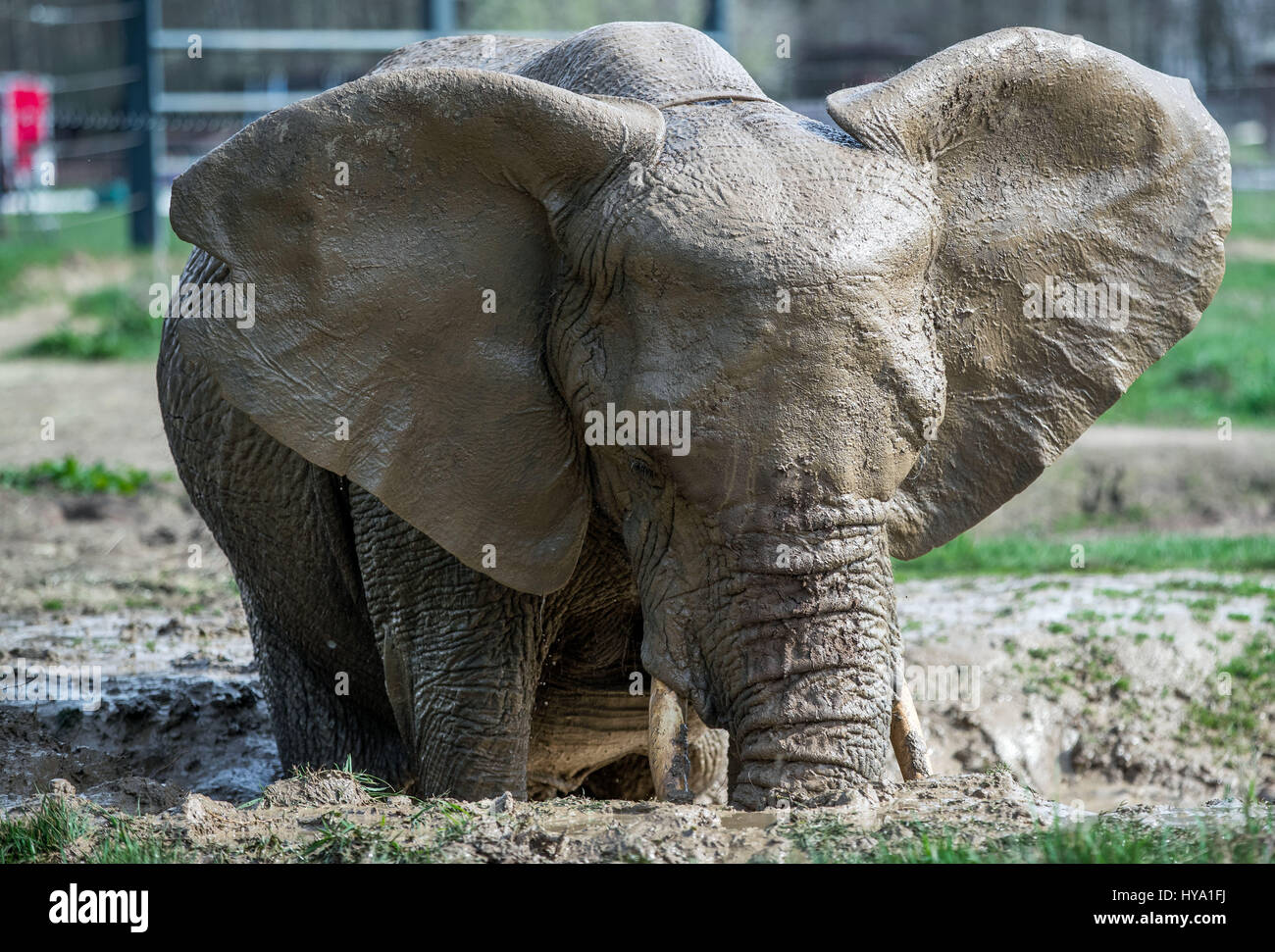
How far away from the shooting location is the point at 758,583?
365cm

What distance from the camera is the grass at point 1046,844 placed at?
3.28 meters

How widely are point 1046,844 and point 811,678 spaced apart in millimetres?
596

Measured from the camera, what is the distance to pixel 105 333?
13.5m

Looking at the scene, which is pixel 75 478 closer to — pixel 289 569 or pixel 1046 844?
pixel 289 569

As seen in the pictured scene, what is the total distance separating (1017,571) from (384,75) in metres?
5.39

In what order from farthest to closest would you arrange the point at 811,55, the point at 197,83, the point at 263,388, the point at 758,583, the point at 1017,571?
the point at 811,55
the point at 197,83
the point at 1017,571
the point at 263,388
the point at 758,583

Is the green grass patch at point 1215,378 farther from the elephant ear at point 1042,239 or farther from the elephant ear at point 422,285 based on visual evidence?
the elephant ear at point 422,285

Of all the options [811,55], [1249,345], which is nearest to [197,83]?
[811,55]

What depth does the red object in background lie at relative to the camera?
60.8 ft

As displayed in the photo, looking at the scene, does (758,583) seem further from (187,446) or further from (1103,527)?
(1103,527)

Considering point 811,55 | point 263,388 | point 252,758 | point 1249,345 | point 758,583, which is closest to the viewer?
point 758,583

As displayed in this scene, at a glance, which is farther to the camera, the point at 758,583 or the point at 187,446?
the point at 187,446

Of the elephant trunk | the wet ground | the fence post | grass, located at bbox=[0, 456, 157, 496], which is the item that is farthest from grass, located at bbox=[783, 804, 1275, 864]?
the fence post

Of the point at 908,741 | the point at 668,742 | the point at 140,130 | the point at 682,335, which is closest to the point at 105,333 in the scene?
the point at 140,130
